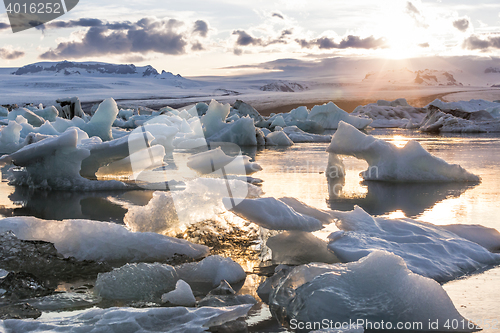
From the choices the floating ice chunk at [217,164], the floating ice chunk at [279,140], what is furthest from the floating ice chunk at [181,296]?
the floating ice chunk at [279,140]

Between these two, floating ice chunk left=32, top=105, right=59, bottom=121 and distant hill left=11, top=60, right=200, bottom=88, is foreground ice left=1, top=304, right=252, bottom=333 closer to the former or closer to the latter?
floating ice chunk left=32, top=105, right=59, bottom=121

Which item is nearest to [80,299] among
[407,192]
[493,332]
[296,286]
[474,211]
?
[296,286]

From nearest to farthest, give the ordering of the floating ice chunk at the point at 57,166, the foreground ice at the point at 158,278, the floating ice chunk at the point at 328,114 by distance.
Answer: the foreground ice at the point at 158,278 < the floating ice chunk at the point at 57,166 < the floating ice chunk at the point at 328,114

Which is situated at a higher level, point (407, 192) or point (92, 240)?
point (92, 240)

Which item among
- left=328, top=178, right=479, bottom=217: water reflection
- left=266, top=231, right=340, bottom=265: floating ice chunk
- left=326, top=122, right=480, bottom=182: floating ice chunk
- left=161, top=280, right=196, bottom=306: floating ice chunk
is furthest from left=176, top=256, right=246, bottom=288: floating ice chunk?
left=326, top=122, right=480, bottom=182: floating ice chunk

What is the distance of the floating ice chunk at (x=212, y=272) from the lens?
8.13 feet

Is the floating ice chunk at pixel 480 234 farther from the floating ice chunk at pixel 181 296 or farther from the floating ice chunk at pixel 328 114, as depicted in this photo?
the floating ice chunk at pixel 328 114

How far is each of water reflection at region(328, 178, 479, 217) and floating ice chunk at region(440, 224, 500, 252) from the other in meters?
0.82

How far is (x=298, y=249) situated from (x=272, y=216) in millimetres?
275

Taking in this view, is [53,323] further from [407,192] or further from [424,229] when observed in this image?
[407,192]

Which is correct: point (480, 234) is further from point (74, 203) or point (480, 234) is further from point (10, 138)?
point (10, 138)

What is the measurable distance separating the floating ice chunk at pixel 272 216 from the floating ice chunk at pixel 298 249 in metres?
0.09

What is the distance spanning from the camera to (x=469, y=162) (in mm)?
8234

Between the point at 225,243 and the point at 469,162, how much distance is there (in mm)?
6458
